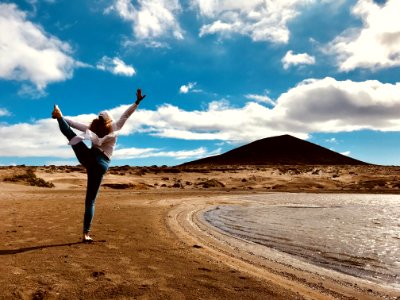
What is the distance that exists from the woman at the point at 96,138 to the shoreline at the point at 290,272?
8.30 ft

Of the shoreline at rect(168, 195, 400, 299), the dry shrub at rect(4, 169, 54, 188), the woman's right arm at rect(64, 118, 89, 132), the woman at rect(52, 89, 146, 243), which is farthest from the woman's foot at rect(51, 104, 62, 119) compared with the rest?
the dry shrub at rect(4, 169, 54, 188)

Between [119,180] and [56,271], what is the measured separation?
99.2ft

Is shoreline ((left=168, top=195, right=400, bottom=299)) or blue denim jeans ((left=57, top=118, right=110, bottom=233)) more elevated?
blue denim jeans ((left=57, top=118, right=110, bottom=233))

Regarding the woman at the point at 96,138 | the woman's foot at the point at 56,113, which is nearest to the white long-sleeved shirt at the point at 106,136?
the woman at the point at 96,138

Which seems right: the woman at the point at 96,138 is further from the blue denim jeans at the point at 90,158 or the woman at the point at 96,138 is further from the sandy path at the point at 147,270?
the sandy path at the point at 147,270

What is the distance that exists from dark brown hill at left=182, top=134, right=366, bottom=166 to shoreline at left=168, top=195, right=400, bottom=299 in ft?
290

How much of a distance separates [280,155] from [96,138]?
104507 mm

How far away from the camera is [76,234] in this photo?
7.96m

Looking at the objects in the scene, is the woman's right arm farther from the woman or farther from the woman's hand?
the woman's hand

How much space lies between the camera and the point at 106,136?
6.59 m

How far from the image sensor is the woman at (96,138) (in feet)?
21.3

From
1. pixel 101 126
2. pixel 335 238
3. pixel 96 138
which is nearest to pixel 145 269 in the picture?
pixel 96 138

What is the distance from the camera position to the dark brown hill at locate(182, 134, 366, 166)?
100750 mm

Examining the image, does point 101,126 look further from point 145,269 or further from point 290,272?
point 290,272
